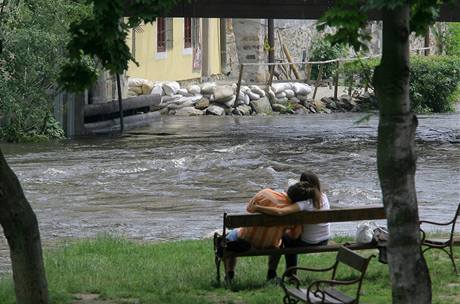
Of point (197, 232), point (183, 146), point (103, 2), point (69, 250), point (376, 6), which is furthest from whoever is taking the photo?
point (183, 146)

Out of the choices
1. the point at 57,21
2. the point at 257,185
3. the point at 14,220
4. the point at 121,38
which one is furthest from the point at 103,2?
the point at 57,21

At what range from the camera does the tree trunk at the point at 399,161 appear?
7.07 m

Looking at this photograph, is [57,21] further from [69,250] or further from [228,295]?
[228,295]

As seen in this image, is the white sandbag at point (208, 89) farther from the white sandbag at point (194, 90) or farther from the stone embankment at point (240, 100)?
the white sandbag at point (194, 90)

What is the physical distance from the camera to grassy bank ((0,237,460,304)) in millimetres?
9320

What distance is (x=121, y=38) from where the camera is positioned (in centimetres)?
854

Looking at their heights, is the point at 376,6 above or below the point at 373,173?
above

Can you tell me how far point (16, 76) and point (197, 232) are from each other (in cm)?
1172

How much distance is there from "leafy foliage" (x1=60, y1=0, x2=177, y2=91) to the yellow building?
89.4 ft

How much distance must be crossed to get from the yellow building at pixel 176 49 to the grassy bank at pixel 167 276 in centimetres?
2431

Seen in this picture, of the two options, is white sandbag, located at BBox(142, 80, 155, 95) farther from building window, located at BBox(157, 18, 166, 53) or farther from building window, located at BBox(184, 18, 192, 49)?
building window, located at BBox(184, 18, 192, 49)

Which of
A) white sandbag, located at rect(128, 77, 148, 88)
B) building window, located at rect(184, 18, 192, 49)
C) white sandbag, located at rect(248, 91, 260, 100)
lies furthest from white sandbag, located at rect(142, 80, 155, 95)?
building window, located at rect(184, 18, 192, 49)

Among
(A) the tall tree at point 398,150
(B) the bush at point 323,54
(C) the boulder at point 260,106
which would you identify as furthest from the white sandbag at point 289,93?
(A) the tall tree at point 398,150

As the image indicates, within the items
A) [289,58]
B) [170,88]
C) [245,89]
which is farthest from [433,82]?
[289,58]
